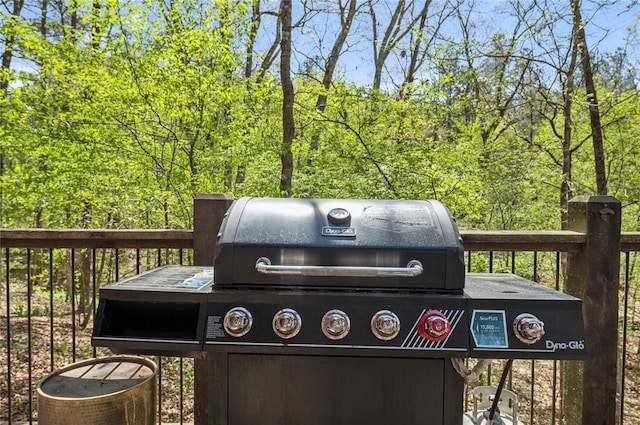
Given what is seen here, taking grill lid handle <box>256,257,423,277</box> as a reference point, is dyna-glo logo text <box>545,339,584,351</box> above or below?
below

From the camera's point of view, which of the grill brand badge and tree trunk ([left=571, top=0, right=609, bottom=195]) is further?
tree trunk ([left=571, top=0, right=609, bottom=195])

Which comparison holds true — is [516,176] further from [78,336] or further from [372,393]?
[78,336]

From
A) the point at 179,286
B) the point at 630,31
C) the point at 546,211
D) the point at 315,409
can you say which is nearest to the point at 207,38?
the point at 179,286

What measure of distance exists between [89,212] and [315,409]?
528cm

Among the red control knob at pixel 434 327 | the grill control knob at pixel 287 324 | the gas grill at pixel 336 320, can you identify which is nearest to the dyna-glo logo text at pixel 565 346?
the gas grill at pixel 336 320

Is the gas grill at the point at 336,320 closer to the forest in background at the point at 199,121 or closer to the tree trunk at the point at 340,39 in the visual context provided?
the forest in background at the point at 199,121

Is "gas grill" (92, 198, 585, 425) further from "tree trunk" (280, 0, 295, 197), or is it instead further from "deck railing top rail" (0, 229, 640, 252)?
"tree trunk" (280, 0, 295, 197)

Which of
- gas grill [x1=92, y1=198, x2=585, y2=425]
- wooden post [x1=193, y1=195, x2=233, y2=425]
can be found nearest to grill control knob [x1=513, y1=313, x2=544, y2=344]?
gas grill [x1=92, y1=198, x2=585, y2=425]

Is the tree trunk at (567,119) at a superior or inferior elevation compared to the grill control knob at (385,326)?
superior

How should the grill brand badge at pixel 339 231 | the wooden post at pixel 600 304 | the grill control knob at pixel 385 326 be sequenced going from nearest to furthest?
the grill control knob at pixel 385 326
the grill brand badge at pixel 339 231
the wooden post at pixel 600 304

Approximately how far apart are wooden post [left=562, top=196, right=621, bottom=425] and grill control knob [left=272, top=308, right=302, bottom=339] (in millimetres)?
1591

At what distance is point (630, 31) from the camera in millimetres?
6758

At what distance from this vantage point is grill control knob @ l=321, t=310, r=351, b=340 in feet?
4.13

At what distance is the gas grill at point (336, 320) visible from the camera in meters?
1.26
